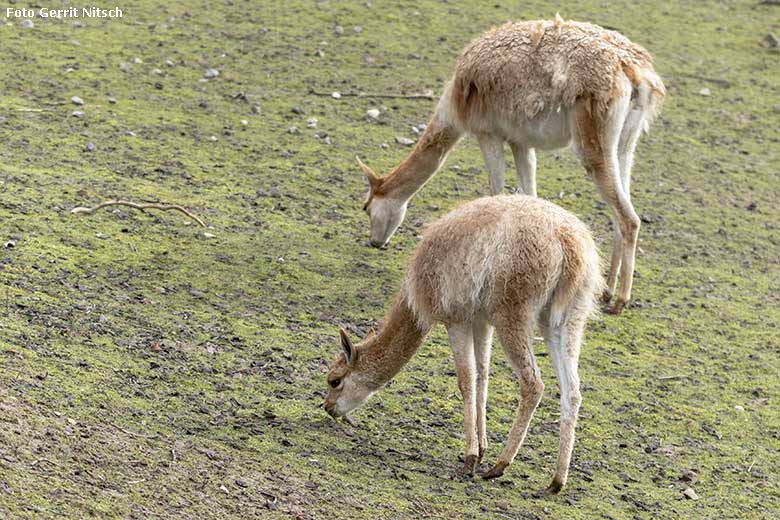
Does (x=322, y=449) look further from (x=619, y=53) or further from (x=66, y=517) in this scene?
(x=619, y=53)

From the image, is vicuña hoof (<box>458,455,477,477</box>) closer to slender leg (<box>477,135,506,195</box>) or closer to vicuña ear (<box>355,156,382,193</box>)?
slender leg (<box>477,135,506,195</box>)

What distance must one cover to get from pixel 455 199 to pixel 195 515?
548 cm

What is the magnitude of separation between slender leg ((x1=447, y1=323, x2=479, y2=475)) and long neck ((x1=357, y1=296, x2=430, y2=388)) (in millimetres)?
252

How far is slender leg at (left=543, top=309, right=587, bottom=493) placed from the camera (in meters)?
6.01

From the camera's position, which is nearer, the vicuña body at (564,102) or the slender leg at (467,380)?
the slender leg at (467,380)

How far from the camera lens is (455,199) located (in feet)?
33.3

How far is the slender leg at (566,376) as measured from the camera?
601 centimetres

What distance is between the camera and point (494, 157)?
888 centimetres

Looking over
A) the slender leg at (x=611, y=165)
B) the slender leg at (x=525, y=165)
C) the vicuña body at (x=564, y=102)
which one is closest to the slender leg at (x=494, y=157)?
the vicuña body at (x=564, y=102)

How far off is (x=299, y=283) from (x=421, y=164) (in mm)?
1495

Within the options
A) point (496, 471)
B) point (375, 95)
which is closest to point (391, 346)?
point (496, 471)

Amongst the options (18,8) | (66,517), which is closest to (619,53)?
(66,517)

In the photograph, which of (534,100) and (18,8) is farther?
(18,8)

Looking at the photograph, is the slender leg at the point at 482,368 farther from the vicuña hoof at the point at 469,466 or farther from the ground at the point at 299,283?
the ground at the point at 299,283
